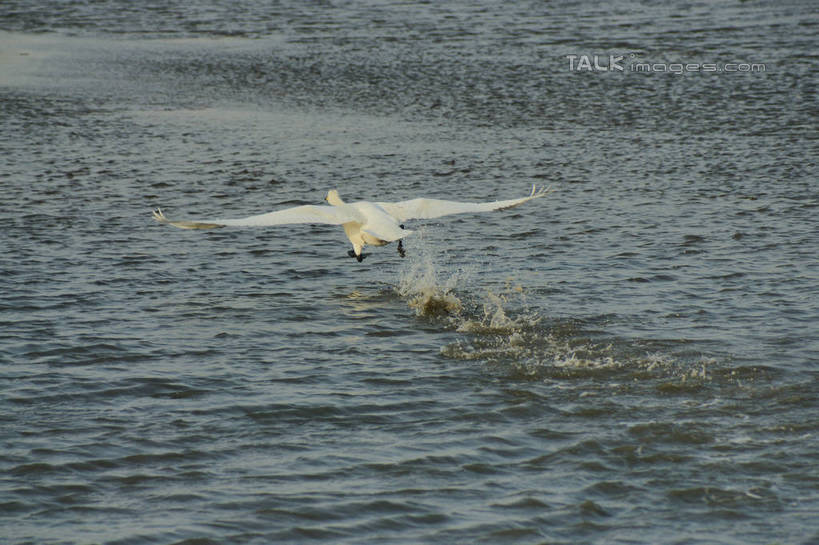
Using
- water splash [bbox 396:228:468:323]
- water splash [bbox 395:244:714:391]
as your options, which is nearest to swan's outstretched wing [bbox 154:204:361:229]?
water splash [bbox 396:228:468:323]

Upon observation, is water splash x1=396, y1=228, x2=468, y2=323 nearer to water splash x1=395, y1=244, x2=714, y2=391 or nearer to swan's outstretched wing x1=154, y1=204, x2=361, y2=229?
water splash x1=395, y1=244, x2=714, y2=391

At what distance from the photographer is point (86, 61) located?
36844mm

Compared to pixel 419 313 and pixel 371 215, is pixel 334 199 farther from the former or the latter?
pixel 419 313

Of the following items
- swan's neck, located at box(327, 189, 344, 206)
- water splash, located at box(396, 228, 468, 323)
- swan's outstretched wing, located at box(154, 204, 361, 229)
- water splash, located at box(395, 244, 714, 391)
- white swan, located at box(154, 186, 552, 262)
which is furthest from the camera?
swan's neck, located at box(327, 189, 344, 206)

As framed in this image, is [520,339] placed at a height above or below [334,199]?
below

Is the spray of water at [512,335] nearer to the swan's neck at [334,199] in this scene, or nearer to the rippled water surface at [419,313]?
the rippled water surface at [419,313]

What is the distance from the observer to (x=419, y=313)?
51.0 ft

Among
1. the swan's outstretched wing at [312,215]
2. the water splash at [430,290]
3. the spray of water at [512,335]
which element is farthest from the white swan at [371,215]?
the spray of water at [512,335]

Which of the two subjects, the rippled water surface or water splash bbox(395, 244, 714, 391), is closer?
the rippled water surface

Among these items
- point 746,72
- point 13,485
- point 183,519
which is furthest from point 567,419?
point 746,72

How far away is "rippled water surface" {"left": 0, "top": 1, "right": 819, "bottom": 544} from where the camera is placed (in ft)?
33.4

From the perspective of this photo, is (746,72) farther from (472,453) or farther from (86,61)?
(472,453)

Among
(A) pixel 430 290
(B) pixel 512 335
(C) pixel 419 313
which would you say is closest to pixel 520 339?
(B) pixel 512 335

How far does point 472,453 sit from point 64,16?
39.6 m
